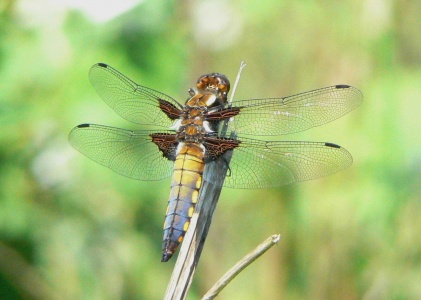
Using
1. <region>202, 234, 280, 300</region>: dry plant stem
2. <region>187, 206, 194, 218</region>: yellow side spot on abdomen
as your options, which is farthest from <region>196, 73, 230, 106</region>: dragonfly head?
<region>202, 234, 280, 300</region>: dry plant stem

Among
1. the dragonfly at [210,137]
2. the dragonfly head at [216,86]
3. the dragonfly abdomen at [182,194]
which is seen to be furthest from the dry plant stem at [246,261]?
the dragonfly head at [216,86]

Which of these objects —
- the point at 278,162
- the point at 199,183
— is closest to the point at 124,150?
the point at 199,183

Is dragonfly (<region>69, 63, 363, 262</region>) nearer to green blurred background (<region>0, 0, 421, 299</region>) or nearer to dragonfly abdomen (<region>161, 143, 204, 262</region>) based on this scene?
dragonfly abdomen (<region>161, 143, 204, 262</region>)

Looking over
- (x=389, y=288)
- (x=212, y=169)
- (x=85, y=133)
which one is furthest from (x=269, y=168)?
(x=389, y=288)

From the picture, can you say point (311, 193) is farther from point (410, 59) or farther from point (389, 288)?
point (410, 59)

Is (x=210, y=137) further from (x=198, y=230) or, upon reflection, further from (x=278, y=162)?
(x=198, y=230)

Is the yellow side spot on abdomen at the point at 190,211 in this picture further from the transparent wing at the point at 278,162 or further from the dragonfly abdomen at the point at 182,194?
the transparent wing at the point at 278,162
